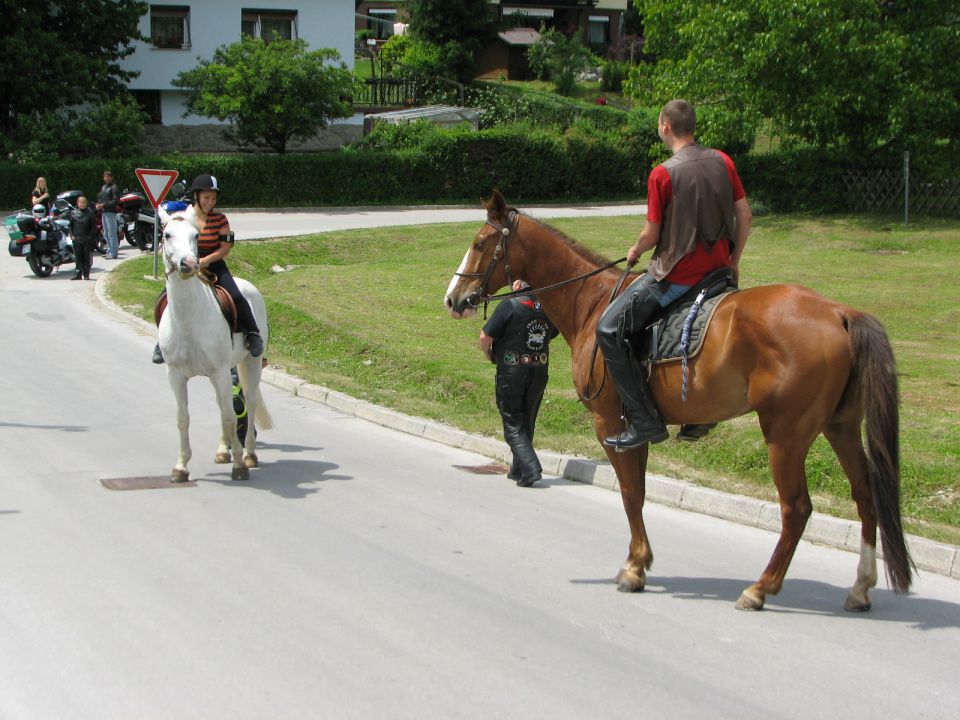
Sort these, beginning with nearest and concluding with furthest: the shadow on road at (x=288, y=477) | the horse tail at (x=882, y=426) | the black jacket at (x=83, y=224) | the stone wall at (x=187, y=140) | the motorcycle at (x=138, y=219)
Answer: the horse tail at (x=882, y=426), the shadow on road at (x=288, y=477), the black jacket at (x=83, y=224), the motorcycle at (x=138, y=219), the stone wall at (x=187, y=140)

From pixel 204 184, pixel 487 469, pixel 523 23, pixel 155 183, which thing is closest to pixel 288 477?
pixel 487 469

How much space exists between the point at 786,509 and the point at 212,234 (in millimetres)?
6119

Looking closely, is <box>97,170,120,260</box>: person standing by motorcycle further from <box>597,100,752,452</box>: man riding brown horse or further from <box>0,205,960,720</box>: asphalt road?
<box>597,100,752,452</box>: man riding brown horse

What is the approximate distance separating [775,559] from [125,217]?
1038 inches

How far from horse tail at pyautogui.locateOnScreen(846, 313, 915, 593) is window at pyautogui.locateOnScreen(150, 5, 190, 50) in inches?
1811

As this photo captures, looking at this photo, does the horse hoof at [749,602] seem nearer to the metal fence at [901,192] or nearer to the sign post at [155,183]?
the sign post at [155,183]

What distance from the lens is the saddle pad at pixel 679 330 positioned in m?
6.86

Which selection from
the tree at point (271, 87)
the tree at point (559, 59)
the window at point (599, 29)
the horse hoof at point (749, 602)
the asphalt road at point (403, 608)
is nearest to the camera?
the asphalt road at point (403, 608)

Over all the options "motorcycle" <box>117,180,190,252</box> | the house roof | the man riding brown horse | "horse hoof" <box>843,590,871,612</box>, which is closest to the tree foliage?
"motorcycle" <box>117,180,190,252</box>

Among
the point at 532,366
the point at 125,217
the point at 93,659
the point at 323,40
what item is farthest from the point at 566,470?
the point at 323,40

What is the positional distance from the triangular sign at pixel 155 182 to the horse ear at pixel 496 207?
15.7 m

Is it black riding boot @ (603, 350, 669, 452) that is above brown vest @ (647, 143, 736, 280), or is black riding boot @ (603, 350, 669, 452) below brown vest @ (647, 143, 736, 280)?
below

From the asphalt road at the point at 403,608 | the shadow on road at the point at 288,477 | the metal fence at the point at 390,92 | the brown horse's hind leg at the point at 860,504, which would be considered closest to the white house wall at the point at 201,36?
the metal fence at the point at 390,92

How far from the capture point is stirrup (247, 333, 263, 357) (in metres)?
10.6
